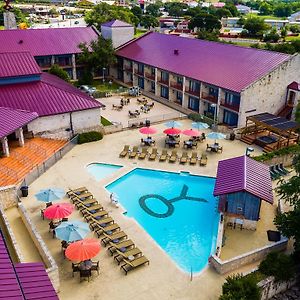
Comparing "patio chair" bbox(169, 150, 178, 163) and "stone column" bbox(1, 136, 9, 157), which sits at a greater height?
"stone column" bbox(1, 136, 9, 157)

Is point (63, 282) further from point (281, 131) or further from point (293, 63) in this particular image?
point (293, 63)

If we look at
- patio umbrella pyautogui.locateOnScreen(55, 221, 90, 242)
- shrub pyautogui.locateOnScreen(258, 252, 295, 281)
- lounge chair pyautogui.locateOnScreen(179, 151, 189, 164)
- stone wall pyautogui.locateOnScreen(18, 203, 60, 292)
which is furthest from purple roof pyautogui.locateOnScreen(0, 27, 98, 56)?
shrub pyautogui.locateOnScreen(258, 252, 295, 281)

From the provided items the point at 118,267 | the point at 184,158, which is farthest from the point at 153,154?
the point at 118,267

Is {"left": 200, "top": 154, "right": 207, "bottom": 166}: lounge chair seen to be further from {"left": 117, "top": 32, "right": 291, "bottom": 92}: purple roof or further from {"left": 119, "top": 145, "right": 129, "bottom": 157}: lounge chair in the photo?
{"left": 117, "top": 32, "right": 291, "bottom": 92}: purple roof

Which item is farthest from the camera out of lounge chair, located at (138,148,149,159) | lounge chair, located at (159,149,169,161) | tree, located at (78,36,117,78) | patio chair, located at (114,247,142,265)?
tree, located at (78,36,117,78)

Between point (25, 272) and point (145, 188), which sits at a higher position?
point (25, 272)

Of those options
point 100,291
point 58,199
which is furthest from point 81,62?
point 100,291

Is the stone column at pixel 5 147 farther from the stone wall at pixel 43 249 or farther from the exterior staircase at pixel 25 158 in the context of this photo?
the stone wall at pixel 43 249
